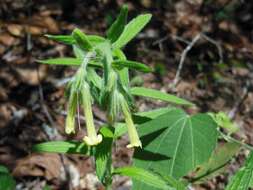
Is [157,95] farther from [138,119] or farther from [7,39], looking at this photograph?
[7,39]

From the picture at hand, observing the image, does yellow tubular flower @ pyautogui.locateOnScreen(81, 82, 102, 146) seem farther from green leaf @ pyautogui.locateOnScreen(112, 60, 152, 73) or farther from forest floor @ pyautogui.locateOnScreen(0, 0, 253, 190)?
→ forest floor @ pyautogui.locateOnScreen(0, 0, 253, 190)

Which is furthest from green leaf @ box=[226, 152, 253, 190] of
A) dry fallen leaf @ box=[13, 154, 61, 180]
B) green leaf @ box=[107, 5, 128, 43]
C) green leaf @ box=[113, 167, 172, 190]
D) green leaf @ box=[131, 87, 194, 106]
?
dry fallen leaf @ box=[13, 154, 61, 180]

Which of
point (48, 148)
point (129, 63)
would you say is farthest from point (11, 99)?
point (129, 63)

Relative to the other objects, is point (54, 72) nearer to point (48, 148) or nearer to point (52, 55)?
point (52, 55)

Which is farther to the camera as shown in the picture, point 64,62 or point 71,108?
point 64,62

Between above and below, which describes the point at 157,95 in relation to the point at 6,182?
above

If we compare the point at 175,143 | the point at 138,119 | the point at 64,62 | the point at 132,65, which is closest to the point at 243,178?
the point at 175,143
